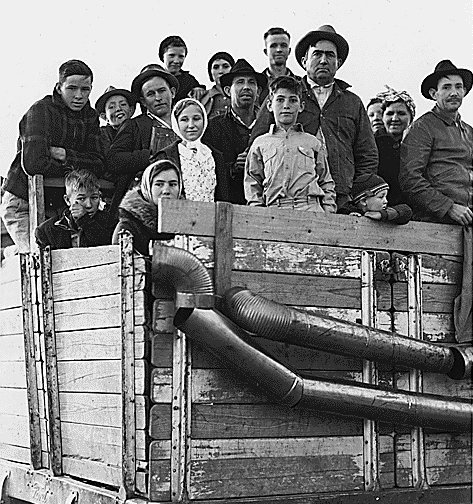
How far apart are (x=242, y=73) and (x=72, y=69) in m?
1.44

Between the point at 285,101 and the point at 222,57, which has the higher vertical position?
the point at 222,57

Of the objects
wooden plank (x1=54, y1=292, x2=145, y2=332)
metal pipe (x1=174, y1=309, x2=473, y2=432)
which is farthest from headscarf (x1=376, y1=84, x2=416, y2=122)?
wooden plank (x1=54, y1=292, x2=145, y2=332)

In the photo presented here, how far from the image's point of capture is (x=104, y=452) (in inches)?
222

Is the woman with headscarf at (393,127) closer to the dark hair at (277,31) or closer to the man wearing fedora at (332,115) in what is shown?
the man wearing fedora at (332,115)

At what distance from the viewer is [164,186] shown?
5.85 meters

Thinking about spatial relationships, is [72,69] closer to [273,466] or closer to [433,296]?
[433,296]

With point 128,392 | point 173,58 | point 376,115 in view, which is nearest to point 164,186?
point 128,392

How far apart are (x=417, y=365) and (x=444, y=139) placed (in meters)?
1.96

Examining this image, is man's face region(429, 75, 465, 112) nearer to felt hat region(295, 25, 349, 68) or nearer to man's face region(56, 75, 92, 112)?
felt hat region(295, 25, 349, 68)

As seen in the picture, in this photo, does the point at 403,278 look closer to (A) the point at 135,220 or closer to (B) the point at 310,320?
(B) the point at 310,320

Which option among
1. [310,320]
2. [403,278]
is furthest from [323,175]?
[310,320]

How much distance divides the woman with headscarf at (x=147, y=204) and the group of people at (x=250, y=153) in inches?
0.5

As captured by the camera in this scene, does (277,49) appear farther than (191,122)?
Yes

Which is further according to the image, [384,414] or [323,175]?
[323,175]
